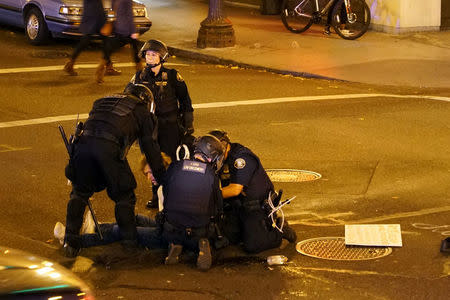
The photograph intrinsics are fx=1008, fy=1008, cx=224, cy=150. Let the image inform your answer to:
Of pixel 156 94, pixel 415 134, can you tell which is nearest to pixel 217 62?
pixel 415 134

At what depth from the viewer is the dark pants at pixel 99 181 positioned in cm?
853

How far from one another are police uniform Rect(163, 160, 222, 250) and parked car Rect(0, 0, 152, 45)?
11.0m

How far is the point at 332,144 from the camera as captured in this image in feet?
41.6

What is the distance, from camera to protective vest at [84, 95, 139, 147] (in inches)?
338

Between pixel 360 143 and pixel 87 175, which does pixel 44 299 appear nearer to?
pixel 87 175

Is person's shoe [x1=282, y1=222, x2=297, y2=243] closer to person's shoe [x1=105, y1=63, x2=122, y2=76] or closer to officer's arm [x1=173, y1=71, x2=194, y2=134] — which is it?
officer's arm [x1=173, y1=71, x2=194, y2=134]

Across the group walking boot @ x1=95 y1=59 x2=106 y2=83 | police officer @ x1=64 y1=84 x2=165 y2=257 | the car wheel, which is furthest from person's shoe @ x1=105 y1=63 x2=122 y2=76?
police officer @ x1=64 y1=84 x2=165 y2=257

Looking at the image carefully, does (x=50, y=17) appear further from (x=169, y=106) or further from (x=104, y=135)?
(x=104, y=135)

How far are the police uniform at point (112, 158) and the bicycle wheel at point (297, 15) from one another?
43.1 ft

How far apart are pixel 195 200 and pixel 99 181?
2.91ft

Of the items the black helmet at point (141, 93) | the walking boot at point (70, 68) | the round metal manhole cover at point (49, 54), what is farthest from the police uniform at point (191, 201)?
the round metal manhole cover at point (49, 54)

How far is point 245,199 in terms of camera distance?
886 centimetres

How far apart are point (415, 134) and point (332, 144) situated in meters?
1.28

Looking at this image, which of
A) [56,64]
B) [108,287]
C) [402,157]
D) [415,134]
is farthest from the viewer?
[56,64]
